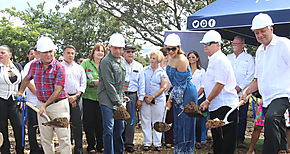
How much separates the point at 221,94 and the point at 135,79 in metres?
2.05

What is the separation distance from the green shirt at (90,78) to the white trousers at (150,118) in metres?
0.96

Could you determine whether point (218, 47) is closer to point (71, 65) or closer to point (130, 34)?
point (71, 65)

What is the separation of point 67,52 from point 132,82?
131 cm

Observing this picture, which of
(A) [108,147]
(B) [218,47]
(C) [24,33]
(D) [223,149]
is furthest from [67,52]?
(C) [24,33]

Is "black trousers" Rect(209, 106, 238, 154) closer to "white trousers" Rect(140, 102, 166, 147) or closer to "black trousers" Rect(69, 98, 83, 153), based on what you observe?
"white trousers" Rect(140, 102, 166, 147)

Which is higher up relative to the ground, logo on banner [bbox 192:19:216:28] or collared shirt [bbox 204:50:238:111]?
logo on banner [bbox 192:19:216:28]

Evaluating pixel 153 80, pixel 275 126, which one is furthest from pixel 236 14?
pixel 275 126

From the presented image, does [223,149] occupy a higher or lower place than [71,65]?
lower

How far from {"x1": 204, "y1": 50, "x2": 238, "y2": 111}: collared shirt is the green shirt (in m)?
2.03

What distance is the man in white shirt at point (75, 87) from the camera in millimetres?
4934

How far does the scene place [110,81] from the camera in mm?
4281

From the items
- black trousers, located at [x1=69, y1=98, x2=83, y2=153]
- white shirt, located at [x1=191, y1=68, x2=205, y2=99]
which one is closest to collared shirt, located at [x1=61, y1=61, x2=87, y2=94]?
black trousers, located at [x1=69, y1=98, x2=83, y2=153]

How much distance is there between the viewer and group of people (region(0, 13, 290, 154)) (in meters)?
3.43

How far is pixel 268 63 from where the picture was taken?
3455mm
